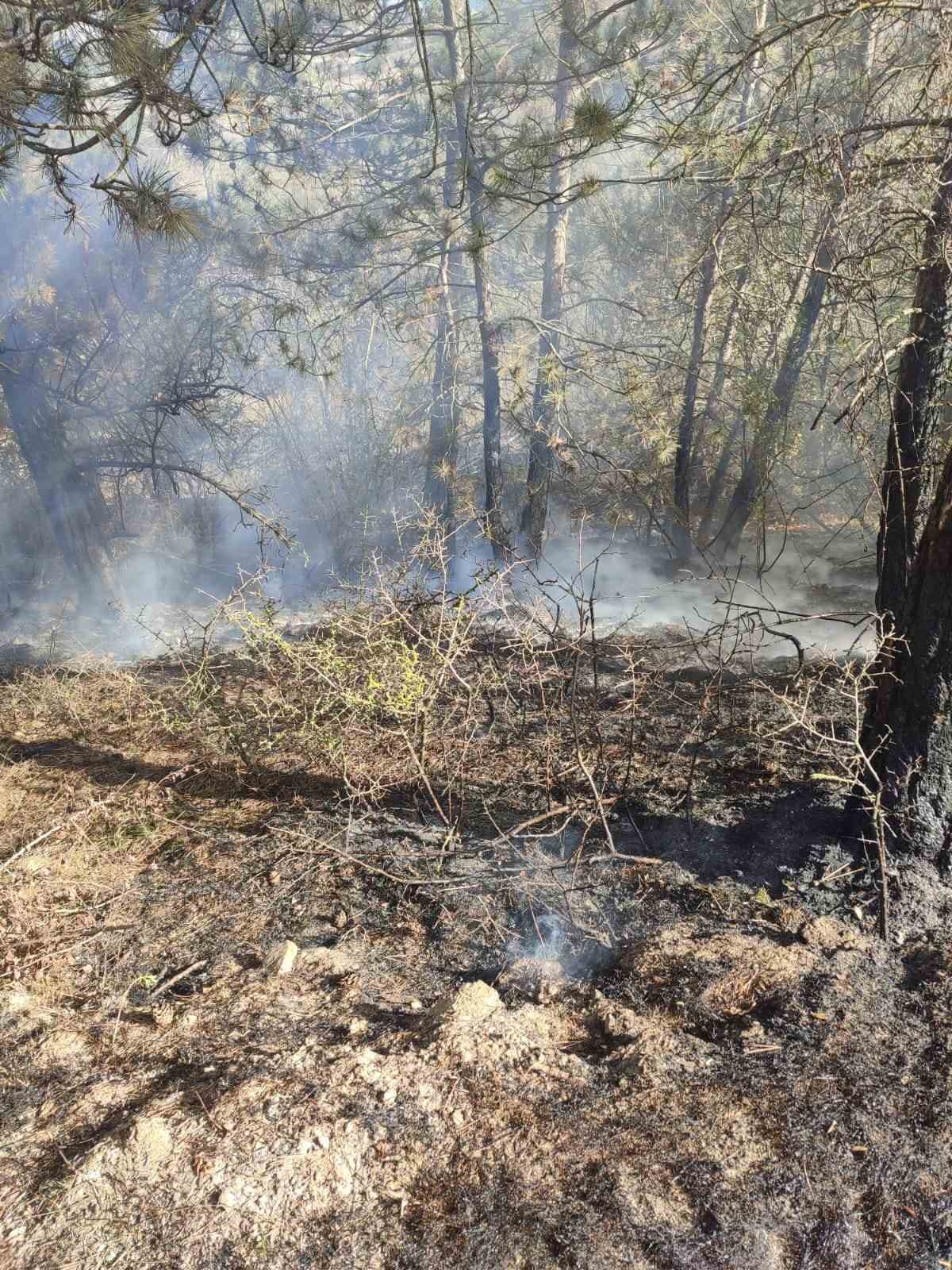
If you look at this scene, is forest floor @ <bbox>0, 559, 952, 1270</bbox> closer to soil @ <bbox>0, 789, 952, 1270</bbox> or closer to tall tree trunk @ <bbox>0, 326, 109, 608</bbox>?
soil @ <bbox>0, 789, 952, 1270</bbox>

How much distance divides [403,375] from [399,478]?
A: 345 cm

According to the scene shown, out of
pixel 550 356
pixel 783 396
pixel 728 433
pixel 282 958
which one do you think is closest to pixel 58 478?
pixel 550 356

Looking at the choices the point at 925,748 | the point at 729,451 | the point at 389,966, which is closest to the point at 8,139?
the point at 389,966

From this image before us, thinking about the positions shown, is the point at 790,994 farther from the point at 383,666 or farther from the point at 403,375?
Answer: the point at 403,375

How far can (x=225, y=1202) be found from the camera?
2.57m

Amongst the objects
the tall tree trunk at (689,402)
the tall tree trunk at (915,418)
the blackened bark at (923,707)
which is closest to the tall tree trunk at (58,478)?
the tall tree trunk at (689,402)

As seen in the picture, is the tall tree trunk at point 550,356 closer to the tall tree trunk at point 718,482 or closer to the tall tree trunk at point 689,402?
the tall tree trunk at point 689,402

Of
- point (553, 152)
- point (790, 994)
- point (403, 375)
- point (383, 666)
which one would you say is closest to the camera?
point (790, 994)

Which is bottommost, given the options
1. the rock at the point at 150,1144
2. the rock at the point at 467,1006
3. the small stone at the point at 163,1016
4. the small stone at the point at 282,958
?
the small stone at the point at 282,958

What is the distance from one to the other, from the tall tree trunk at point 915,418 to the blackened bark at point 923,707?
0.56 feet

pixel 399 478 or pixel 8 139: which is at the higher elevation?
pixel 8 139

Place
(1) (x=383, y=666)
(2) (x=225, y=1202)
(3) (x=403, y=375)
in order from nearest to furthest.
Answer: (2) (x=225, y=1202)
(1) (x=383, y=666)
(3) (x=403, y=375)

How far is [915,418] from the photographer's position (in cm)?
411

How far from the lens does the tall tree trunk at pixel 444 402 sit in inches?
441
